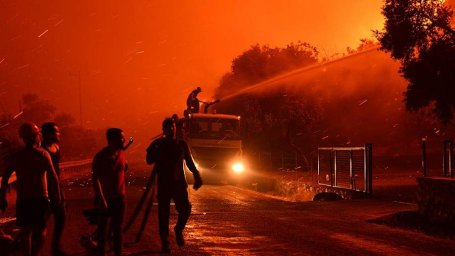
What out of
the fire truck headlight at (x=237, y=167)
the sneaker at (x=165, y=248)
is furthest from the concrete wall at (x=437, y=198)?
the fire truck headlight at (x=237, y=167)

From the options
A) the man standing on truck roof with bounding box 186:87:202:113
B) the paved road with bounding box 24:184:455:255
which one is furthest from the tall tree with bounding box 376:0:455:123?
the paved road with bounding box 24:184:455:255

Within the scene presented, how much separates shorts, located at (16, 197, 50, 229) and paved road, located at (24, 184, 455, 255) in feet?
6.65

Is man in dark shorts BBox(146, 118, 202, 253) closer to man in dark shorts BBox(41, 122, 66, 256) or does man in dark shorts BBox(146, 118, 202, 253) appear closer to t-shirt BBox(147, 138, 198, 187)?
t-shirt BBox(147, 138, 198, 187)

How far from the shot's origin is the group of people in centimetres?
851

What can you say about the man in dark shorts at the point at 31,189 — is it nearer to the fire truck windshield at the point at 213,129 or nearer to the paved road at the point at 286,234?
the paved road at the point at 286,234

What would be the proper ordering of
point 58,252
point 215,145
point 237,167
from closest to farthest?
point 58,252 < point 215,145 < point 237,167

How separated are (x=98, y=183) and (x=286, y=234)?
15.7 ft

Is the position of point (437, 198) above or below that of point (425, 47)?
below

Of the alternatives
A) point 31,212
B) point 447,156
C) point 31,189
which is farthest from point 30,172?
point 447,156

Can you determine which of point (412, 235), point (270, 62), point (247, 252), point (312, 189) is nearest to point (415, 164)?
point (270, 62)

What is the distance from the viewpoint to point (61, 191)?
9453mm

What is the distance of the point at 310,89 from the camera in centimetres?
5572

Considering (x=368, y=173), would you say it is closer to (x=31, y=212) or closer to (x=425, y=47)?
(x=425, y=47)

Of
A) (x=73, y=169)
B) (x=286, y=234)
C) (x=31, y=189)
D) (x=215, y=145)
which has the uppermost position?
(x=215, y=145)
